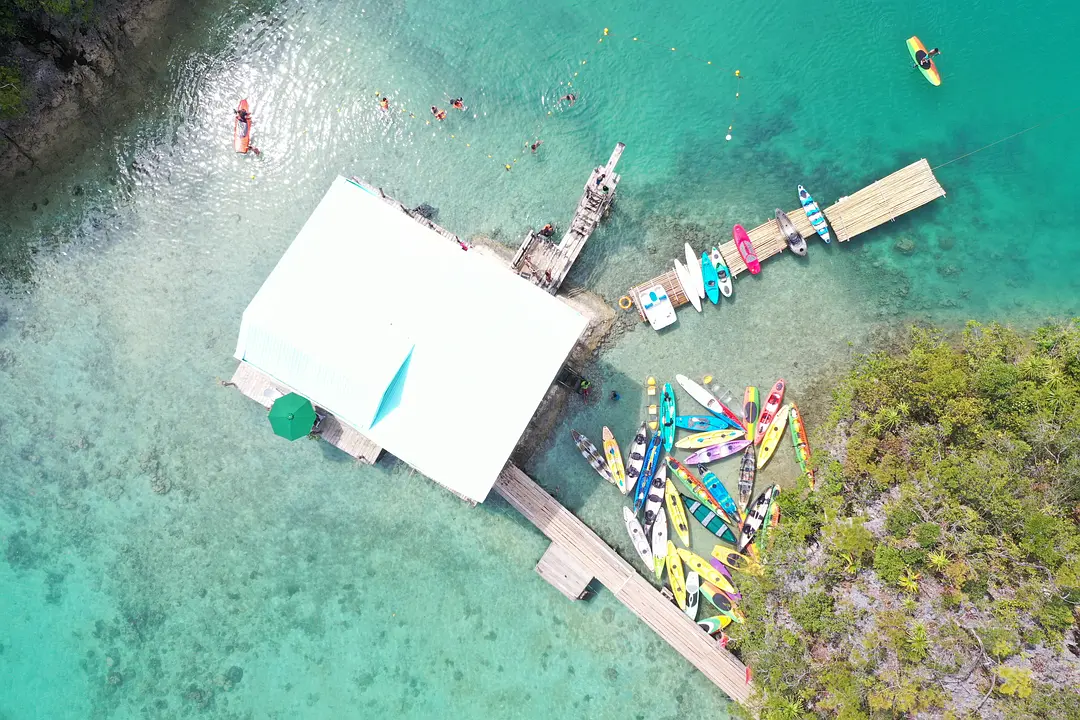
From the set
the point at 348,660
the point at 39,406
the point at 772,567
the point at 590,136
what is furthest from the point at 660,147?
the point at 39,406

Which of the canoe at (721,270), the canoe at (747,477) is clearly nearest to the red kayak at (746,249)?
the canoe at (721,270)

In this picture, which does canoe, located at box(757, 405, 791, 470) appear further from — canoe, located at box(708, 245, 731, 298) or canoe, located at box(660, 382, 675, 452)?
canoe, located at box(708, 245, 731, 298)

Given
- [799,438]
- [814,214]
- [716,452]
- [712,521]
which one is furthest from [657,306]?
[712,521]

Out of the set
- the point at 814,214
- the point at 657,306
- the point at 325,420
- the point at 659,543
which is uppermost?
the point at 814,214

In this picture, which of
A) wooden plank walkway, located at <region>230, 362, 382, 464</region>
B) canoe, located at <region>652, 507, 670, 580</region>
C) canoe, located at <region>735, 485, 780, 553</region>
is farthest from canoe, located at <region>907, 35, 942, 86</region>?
wooden plank walkway, located at <region>230, 362, 382, 464</region>

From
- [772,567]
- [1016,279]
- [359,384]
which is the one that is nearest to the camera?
[359,384]

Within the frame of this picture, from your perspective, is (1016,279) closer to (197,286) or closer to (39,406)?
(197,286)

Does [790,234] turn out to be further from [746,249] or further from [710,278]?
[710,278]
